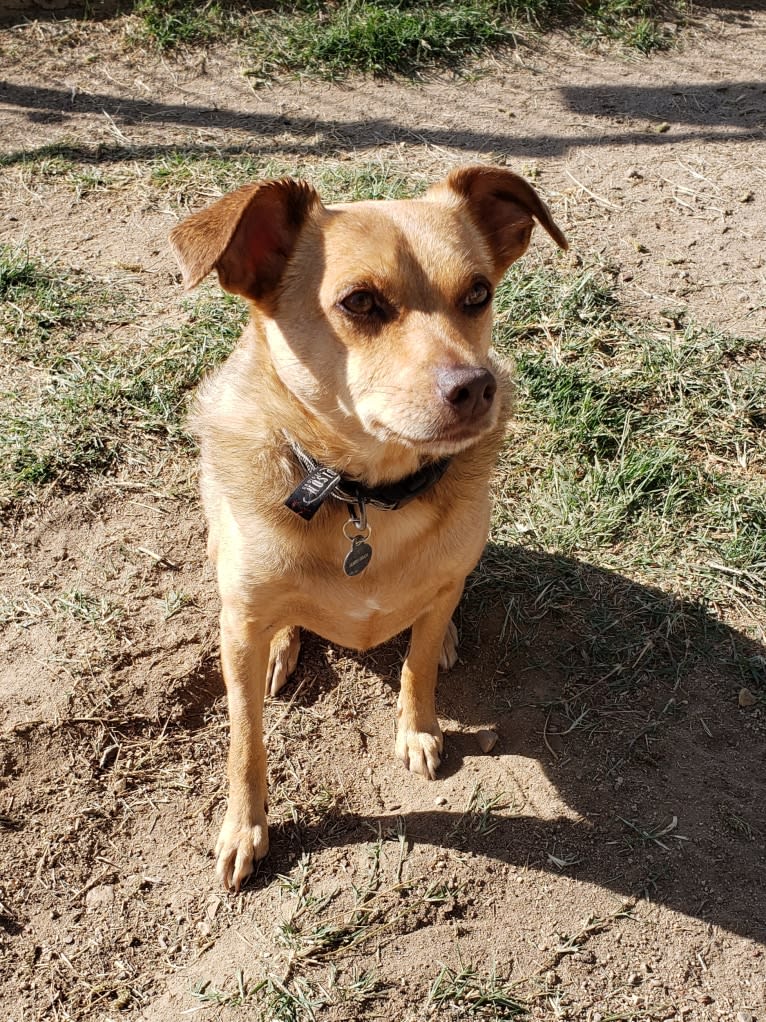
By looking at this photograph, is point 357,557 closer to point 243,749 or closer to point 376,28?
point 243,749

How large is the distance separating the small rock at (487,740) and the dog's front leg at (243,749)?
2.73ft

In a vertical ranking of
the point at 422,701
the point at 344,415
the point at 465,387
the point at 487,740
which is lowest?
the point at 487,740

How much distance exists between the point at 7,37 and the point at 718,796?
6.94 metres

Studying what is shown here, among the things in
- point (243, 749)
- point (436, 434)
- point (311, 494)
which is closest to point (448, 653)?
point (243, 749)

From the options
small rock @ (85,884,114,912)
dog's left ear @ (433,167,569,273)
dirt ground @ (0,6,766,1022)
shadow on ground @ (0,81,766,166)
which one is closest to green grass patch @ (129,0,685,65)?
shadow on ground @ (0,81,766,166)

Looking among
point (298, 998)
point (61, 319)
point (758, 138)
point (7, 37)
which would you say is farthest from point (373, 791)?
point (7, 37)

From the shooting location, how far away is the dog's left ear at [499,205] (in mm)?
3041

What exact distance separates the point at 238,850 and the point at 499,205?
2300 millimetres

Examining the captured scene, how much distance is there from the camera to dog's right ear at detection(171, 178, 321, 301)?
2.55 metres

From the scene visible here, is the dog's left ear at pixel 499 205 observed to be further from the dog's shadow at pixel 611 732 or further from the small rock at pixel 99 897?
the small rock at pixel 99 897

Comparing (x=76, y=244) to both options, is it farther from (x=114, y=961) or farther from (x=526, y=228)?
(x=114, y=961)

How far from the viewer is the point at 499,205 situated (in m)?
3.20

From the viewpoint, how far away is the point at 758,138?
625cm

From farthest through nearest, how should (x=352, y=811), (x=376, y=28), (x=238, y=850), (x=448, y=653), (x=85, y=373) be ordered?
(x=376, y=28), (x=85, y=373), (x=448, y=653), (x=352, y=811), (x=238, y=850)
